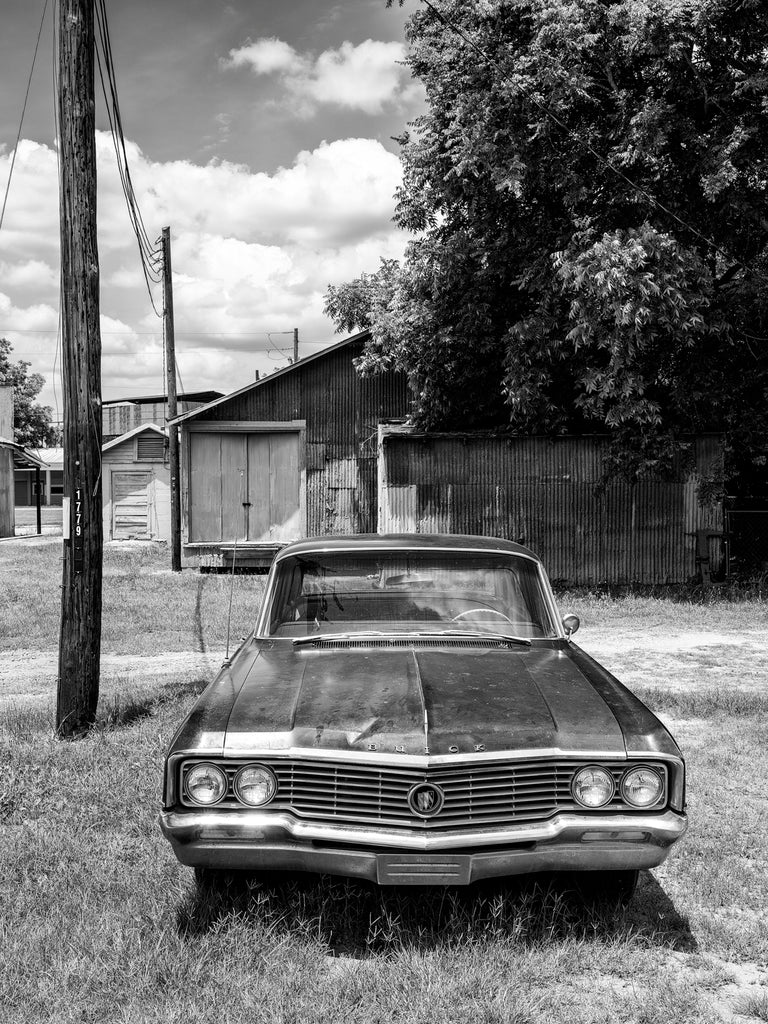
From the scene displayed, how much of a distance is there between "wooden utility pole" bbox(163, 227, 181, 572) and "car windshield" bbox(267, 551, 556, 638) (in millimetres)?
14426

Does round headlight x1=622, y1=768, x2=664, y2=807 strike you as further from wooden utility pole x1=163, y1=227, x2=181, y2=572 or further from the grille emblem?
wooden utility pole x1=163, y1=227, x2=181, y2=572

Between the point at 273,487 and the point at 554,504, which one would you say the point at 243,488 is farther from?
the point at 554,504

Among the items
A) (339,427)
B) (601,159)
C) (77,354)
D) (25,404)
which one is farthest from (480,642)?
(25,404)

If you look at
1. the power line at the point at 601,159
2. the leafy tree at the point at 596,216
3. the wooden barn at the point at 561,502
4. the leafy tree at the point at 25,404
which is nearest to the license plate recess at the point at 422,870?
the leafy tree at the point at 596,216

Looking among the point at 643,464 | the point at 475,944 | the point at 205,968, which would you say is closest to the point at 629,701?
the point at 475,944

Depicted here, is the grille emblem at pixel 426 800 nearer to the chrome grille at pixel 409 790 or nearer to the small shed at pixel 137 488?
the chrome grille at pixel 409 790

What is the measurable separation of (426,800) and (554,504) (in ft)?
44.6

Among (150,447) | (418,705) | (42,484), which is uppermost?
(150,447)

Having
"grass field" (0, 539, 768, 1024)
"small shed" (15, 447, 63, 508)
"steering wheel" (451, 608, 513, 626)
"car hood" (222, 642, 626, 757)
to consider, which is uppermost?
"small shed" (15, 447, 63, 508)

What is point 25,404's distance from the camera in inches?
1849

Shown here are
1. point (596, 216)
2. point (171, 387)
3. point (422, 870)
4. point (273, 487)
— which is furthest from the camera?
point (273, 487)

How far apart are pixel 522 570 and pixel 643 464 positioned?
10.4 meters

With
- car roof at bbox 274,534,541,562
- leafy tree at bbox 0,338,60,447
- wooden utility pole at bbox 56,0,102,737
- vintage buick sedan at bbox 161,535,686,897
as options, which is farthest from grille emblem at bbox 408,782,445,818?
leafy tree at bbox 0,338,60,447

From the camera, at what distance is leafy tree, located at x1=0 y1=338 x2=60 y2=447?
153 ft
